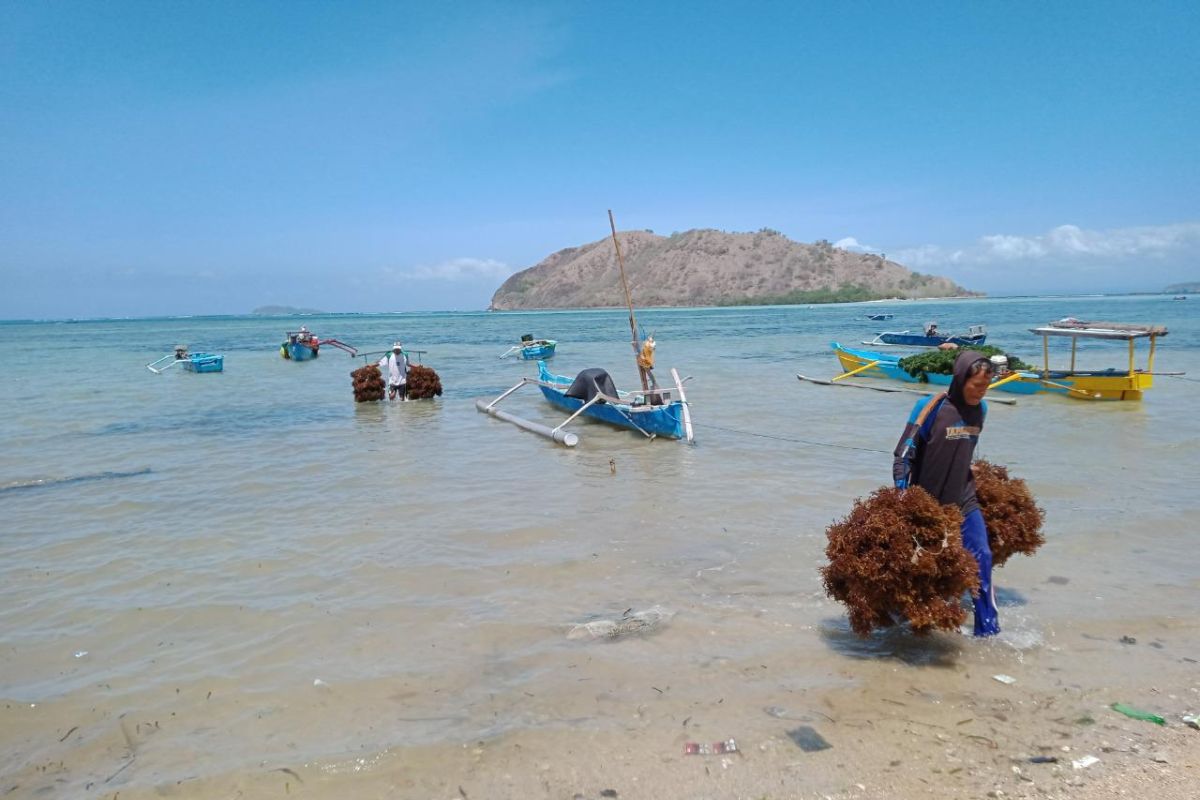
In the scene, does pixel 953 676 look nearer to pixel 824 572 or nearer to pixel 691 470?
pixel 824 572

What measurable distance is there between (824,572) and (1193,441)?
1117 centimetres

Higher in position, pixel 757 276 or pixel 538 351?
pixel 757 276

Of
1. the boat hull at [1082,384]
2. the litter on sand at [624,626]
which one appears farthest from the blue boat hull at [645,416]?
the boat hull at [1082,384]

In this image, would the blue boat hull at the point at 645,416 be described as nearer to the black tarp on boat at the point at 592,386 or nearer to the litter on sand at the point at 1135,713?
the black tarp on boat at the point at 592,386

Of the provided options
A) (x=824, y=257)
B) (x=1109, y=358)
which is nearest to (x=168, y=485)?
(x=1109, y=358)

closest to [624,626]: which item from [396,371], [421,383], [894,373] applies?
[396,371]

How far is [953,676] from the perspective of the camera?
4621mm

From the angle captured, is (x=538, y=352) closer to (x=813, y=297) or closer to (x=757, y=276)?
(x=813, y=297)

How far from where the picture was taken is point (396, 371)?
67.5ft

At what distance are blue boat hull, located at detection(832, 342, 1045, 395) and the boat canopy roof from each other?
1761 millimetres

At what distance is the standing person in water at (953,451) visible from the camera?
4.58m

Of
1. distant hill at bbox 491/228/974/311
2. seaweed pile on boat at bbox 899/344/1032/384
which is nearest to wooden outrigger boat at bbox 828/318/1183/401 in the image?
seaweed pile on boat at bbox 899/344/1032/384

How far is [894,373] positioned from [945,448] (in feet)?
65.5

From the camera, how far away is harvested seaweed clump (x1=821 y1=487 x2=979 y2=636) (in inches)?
179
